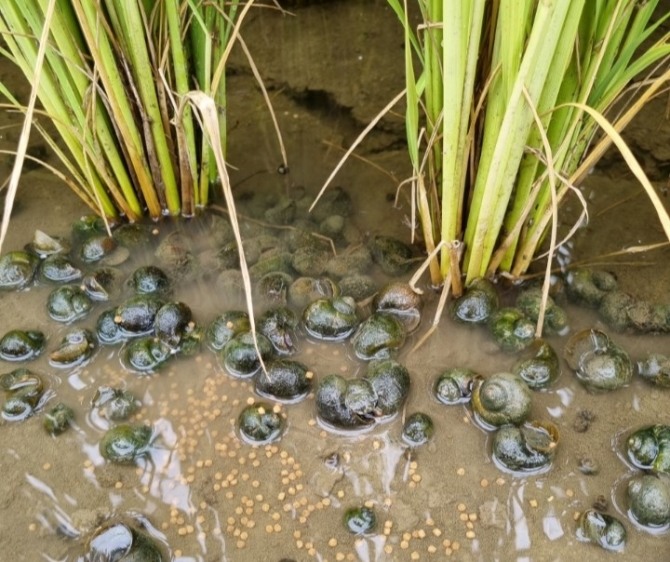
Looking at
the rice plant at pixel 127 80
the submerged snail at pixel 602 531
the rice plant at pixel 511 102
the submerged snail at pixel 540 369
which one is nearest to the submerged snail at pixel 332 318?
the rice plant at pixel 511 102

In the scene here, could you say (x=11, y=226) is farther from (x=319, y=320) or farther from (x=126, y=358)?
(x=319, y=320)

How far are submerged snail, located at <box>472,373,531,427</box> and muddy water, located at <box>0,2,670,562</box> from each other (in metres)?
0.09

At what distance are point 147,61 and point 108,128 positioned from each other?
0.33 meters

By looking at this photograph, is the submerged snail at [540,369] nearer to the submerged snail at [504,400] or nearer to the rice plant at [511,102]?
the submerged snail at [504,400]

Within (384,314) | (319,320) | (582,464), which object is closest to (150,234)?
(319,320)

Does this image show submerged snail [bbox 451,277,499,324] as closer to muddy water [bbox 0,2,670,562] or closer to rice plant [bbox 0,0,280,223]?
muddy water [bbox 0,2,670,562]

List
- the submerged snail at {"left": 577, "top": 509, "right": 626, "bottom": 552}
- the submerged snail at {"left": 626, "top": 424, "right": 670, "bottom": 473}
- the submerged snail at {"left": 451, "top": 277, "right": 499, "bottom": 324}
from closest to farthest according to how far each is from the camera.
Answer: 1. the submerged snail at {"left": 577, "top": 509, "right": 626, "bottom": 552}
2. the submerged snail at {"left": 626, "top": 424, "right": 670, "bottom": 473}
3. the submerged snail at {"left": 451, "top": 277, "right": 499, "bottom": 324}

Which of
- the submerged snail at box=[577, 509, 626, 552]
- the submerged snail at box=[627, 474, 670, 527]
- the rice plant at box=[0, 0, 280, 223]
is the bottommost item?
the submerged snail at box=[577, 509, 626, 552]

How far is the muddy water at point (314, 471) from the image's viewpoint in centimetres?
212

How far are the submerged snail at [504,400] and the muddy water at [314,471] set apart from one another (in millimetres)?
92

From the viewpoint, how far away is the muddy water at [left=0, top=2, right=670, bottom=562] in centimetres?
212

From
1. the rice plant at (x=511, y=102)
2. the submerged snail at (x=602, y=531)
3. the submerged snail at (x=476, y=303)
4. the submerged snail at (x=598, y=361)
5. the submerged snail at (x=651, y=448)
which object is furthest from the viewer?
the submerged snail at (x=476, y=303)

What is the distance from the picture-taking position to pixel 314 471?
228 centimetres

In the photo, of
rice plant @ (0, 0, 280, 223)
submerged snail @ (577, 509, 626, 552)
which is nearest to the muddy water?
A: submerged snail @ (577, 509, 626, 552)
